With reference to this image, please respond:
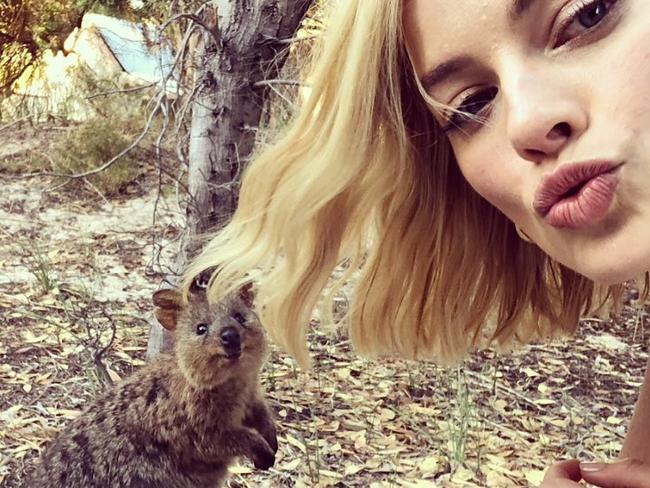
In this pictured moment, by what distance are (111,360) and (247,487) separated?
1011mm

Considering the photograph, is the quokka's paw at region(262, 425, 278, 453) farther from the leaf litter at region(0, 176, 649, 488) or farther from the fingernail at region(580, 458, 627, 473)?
the fingernail at region(580, 458, 627, 473)

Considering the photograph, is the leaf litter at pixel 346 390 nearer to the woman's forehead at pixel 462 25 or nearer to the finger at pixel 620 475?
the finger at pixel 620 475

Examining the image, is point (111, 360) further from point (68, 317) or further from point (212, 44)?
point (212, 44)

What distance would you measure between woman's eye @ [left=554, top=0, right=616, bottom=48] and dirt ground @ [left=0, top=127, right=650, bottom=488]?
2.01 metres

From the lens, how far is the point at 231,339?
279cm

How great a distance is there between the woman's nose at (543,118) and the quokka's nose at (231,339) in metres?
1.61

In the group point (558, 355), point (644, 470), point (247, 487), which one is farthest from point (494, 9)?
point (558, 355)

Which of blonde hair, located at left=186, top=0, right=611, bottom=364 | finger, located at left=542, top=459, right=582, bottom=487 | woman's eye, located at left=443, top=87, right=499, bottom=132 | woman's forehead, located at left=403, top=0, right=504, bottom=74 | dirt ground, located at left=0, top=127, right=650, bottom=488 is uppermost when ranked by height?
woman's forehead, located at left=403, top=0, right=504, bottom=74

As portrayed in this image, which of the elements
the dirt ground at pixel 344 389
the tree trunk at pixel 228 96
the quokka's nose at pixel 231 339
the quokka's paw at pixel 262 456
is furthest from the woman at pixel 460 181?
the dirt ground at pixel 344 389

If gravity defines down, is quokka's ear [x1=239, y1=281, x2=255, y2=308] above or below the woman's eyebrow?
below

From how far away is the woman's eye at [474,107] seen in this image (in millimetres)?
1567

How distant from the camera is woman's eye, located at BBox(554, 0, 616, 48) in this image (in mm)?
1350

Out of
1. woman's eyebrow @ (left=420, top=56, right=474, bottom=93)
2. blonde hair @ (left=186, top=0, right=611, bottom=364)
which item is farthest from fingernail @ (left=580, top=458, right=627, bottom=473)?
woman's eyebrow @ (left=420, top=56, right=474, bottom=93)

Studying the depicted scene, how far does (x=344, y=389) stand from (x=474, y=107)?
2.53m
